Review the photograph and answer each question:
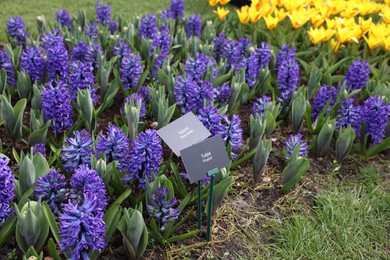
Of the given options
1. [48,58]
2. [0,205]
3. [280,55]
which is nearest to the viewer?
[0,205]

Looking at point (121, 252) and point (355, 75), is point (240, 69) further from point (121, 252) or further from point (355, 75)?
point (121, 252)

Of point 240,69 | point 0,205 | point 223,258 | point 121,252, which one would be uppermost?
point 0,205

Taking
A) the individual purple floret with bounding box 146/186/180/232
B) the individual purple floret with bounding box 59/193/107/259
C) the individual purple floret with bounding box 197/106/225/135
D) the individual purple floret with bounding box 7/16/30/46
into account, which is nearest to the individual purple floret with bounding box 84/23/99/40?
the individual purple floret with bounding box 7/16/30/46

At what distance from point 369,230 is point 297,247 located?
472mm

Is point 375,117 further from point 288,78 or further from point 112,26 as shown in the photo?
point 112,26

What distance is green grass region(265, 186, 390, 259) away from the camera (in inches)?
91.6

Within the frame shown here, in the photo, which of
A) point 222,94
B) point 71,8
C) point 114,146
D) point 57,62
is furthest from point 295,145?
point 71,8

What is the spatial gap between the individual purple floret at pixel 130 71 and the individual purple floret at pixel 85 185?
1322 mm

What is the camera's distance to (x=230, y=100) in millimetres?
3168

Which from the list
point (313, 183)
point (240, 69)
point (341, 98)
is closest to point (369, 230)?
point (313, 183)

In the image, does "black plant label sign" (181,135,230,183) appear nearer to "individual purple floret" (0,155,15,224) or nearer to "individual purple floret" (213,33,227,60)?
"individual purple floret" (0,155,15,224)

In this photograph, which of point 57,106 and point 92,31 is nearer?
point 57,106

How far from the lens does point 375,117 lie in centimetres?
284

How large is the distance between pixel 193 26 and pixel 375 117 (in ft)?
6.60
